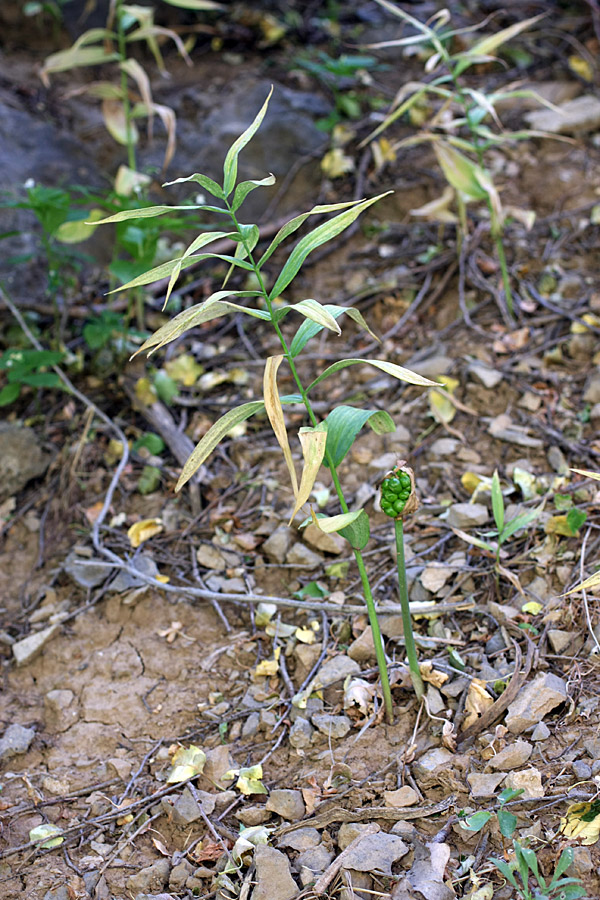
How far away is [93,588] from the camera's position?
1904 millimetres

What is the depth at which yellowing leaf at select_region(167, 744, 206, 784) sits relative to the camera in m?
1.43

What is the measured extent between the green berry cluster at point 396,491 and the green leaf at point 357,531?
51 millimetres

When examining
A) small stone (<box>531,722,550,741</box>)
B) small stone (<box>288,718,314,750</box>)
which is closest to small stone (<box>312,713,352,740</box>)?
small stone (<box>288,718,314,750</box>)

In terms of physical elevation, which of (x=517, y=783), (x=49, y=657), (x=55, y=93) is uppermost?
(x=55, y=93)

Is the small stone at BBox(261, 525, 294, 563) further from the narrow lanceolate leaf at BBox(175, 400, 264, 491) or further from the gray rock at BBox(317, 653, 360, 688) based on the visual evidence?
the narrow lanceolate leaf at BBox(175, 400, 264, 491)

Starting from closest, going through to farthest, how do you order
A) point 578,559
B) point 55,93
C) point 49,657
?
1. point 578,559
2. point 49,657
3. point 55,93

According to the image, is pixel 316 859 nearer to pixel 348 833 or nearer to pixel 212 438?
pixel 348 833

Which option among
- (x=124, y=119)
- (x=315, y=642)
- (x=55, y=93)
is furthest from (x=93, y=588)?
(x=55, y=93)

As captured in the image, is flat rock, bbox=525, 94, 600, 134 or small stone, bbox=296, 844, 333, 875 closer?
small stone, bbox=296, 844, 333, 875

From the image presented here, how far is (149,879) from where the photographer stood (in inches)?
50.1

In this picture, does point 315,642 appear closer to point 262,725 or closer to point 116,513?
point 262,725

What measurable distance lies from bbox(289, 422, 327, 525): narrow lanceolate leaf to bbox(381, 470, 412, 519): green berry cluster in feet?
0.58

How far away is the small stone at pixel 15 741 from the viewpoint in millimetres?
1534

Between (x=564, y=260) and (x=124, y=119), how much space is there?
1.57 m
